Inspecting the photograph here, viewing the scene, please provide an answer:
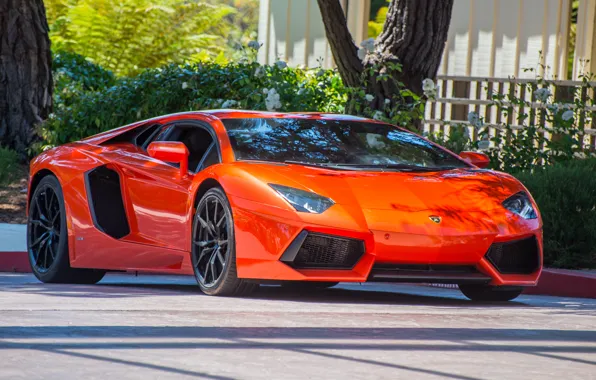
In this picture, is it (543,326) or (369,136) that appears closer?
(543,326)

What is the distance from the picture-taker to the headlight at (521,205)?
7.22m

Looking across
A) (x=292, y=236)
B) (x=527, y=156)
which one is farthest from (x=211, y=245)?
(x=527, y=156)

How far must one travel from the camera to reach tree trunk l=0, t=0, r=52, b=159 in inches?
576

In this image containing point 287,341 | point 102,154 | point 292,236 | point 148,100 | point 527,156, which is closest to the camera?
point 287,341

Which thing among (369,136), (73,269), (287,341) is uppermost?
(369,136)

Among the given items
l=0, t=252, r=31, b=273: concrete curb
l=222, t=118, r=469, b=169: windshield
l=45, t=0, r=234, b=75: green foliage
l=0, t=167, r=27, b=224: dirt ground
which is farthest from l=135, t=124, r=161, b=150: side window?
l=45, t=0, r=234, b=75: green foliage

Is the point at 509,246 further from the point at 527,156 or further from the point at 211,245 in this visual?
the point at 527,156

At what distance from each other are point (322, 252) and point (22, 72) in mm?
8836

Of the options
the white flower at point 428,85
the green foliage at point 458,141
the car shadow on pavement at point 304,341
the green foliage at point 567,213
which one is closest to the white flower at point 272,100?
the white flower at point 428,85

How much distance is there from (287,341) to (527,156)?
6.66 meters

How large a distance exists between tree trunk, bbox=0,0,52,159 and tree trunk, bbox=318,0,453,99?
401 centimetres

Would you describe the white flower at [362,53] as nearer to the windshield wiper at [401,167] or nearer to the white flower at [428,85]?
the white flower at [428,85]

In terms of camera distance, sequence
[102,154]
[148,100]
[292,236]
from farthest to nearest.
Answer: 1. [148,100]
2. [102,154]
3. [292,236]

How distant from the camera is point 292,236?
6.69 meters
